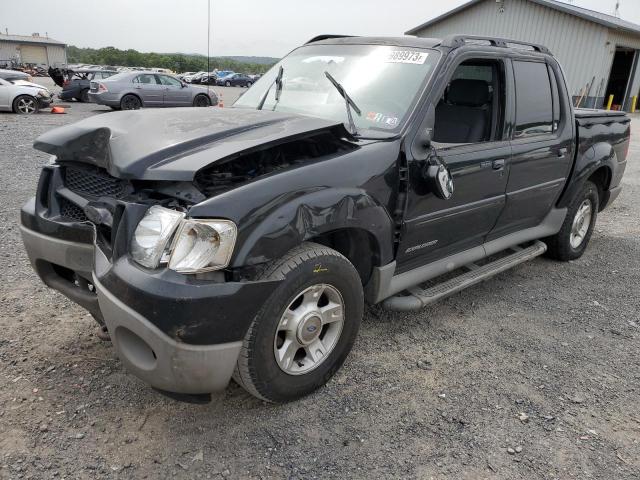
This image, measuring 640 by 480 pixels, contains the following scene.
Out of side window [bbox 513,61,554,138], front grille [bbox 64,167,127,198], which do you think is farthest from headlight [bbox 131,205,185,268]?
side window [bbox 513,61,554,138]

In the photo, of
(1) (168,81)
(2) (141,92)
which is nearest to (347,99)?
(2) (141,92)

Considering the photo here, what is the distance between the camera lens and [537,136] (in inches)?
157

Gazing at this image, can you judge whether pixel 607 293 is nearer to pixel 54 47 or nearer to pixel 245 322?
pixel 245 322

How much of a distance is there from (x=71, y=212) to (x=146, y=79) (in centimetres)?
1580

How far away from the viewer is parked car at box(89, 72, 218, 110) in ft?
53.6

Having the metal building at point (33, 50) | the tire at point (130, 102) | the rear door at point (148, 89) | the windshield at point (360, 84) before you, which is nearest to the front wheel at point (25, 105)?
the tire at point (130, 102)

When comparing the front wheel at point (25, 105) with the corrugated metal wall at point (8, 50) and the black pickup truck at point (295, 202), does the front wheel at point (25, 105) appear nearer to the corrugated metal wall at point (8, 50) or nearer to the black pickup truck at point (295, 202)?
the black pickup truck at point (295, 202)

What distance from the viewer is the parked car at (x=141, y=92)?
53.6ft

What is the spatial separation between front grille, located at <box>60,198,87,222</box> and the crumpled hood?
0.24 m

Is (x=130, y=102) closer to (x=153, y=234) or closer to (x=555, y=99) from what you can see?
(x=555, y=99)

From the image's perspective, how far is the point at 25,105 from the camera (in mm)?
14922

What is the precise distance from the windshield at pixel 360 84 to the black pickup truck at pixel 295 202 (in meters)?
0.01

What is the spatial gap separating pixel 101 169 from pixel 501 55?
2758 mm

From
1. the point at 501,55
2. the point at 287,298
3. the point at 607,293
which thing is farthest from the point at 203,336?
the point at 607,293
